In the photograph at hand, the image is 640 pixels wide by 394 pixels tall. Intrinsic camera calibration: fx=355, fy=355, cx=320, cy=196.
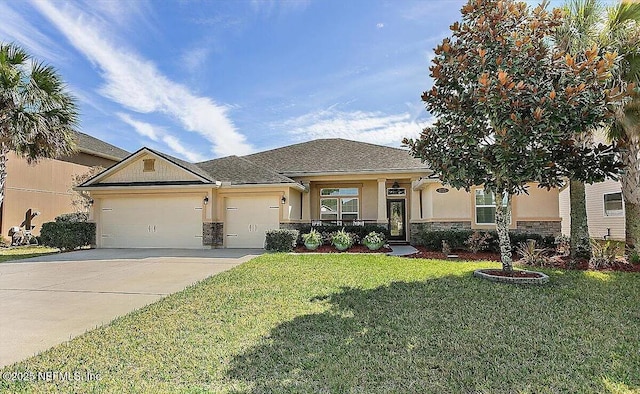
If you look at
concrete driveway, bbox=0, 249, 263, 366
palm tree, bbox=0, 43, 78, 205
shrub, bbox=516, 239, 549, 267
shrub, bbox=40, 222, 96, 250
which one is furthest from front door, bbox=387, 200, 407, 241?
palm tree, bbox=0, 43, 78, 205

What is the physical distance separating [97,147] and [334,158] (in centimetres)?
1637

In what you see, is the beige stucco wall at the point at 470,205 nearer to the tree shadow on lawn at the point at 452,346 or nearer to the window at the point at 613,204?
the window at the point at 613,204

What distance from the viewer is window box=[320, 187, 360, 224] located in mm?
17312

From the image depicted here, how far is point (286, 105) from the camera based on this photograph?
56.0ft

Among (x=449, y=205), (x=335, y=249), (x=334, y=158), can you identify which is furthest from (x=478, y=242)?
(x=334, y=158)

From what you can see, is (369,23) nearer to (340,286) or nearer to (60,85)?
(340,286)

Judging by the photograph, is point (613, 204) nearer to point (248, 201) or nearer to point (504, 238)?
point (504, 238)

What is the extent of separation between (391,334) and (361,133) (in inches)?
668

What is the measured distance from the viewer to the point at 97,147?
23.4m

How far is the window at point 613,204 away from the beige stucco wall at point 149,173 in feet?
57.8

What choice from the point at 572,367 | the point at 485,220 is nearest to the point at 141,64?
the point at 485,220

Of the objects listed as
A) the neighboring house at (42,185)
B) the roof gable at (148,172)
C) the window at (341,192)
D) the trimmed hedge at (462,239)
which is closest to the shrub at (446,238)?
the trimmed hedge at (462,239)

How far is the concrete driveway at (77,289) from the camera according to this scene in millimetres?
4738

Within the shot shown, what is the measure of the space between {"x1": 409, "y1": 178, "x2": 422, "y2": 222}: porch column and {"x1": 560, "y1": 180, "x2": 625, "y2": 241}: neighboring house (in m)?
5.76
